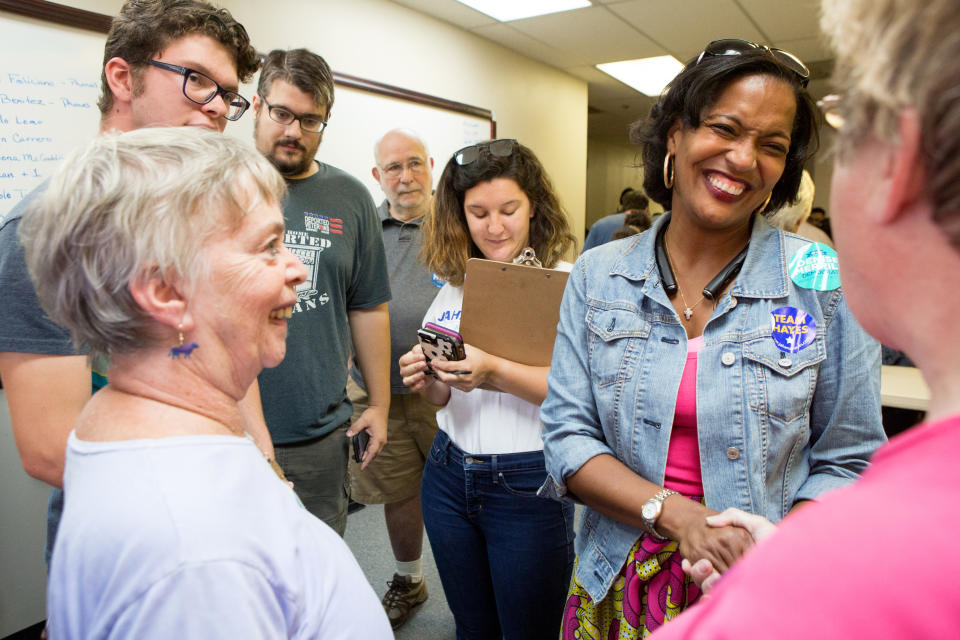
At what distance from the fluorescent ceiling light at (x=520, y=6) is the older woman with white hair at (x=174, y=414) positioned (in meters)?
3.75

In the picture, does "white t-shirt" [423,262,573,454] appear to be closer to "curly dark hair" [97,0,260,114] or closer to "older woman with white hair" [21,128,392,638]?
"older woman with white hair" [21,128,392,638]

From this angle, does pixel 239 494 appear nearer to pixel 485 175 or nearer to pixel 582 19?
pixel 485 175

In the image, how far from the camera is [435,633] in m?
2.29

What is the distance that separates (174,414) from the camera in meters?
0.71

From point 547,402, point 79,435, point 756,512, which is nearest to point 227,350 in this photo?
point 79,435

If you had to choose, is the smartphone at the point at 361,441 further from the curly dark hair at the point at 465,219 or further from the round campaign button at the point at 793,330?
the round campaign button at the point at 793,330

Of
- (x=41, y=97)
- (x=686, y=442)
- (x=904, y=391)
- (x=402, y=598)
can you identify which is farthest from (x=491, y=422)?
(x=41, y=97)

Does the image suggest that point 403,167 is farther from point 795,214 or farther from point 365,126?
point 795,214

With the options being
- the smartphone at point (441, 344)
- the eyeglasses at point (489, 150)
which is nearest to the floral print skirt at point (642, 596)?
the smartphone at point (441, 344)

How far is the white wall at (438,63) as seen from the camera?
316 centimetres

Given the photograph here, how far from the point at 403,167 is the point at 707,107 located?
1723 millimetres

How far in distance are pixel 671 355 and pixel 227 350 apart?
29.1 inches

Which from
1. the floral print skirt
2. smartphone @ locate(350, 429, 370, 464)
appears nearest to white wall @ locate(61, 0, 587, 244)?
smartphone @ locate(350, 429, 370, 464)

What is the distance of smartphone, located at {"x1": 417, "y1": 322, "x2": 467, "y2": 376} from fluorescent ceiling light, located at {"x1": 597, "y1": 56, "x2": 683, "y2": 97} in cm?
479
